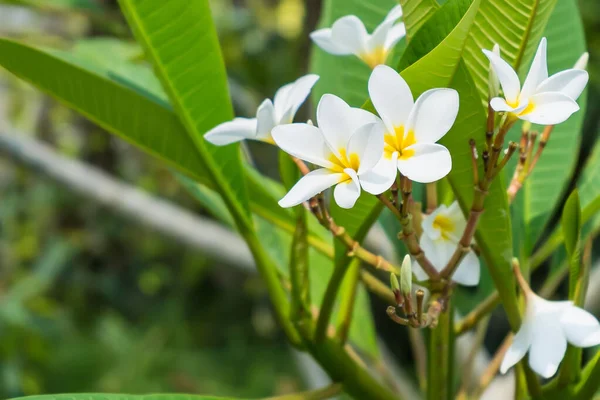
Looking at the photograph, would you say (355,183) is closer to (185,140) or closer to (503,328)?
(185,140)

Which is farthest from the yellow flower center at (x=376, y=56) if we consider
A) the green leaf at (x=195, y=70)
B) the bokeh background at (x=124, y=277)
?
the bokeh background at (x=124, y=277)

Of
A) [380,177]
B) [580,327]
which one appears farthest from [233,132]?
[580,327]

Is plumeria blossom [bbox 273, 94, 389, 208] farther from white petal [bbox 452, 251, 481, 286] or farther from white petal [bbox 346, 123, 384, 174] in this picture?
white petal [bbox 452, 251, 481, 286]

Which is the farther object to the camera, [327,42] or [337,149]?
[327,42]

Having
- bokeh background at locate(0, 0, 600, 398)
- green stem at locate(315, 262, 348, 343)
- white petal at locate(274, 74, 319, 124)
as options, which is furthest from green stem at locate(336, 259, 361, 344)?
bokeh background at locate(0, 0, 600, 398)

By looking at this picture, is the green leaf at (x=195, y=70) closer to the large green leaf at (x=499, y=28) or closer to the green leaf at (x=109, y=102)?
the green leaf at (x=109, y=102)

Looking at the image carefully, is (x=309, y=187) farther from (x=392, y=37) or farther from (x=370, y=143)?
(x=392, y=37)

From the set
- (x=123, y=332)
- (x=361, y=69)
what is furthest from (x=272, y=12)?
(x=361, y=69)
